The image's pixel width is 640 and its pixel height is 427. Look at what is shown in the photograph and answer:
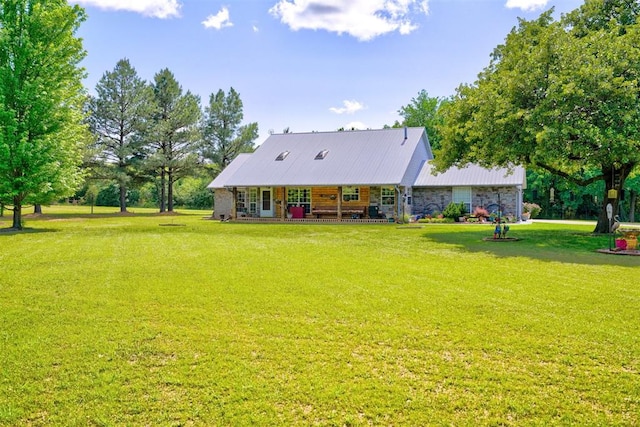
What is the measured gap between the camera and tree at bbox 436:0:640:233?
1259cm

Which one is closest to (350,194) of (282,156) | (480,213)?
(282,156)

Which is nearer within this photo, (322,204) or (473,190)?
(473,190)

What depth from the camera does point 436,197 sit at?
25969 millimetres

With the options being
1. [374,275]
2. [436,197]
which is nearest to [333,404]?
[374,275]

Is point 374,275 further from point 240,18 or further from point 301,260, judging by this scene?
point 240,18

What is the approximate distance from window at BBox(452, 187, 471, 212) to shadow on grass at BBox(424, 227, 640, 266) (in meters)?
8.58

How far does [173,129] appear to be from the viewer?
37.7 m

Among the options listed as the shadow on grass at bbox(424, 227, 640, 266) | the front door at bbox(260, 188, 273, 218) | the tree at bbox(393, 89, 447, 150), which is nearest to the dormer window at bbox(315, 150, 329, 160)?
the front door at bbox(260, 188, 273, 218)

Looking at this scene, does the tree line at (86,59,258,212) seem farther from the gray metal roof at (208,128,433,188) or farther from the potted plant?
the potted plant

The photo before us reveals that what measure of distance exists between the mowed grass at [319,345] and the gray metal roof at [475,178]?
1572 centimetres

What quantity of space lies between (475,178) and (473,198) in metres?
1.15


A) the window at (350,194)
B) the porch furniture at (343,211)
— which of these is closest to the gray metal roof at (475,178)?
the window at (350,194)

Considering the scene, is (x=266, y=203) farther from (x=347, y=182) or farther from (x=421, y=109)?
(x=421, y=109)

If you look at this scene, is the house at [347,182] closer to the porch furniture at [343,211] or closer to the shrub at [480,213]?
the porch furniture at [343,211]
